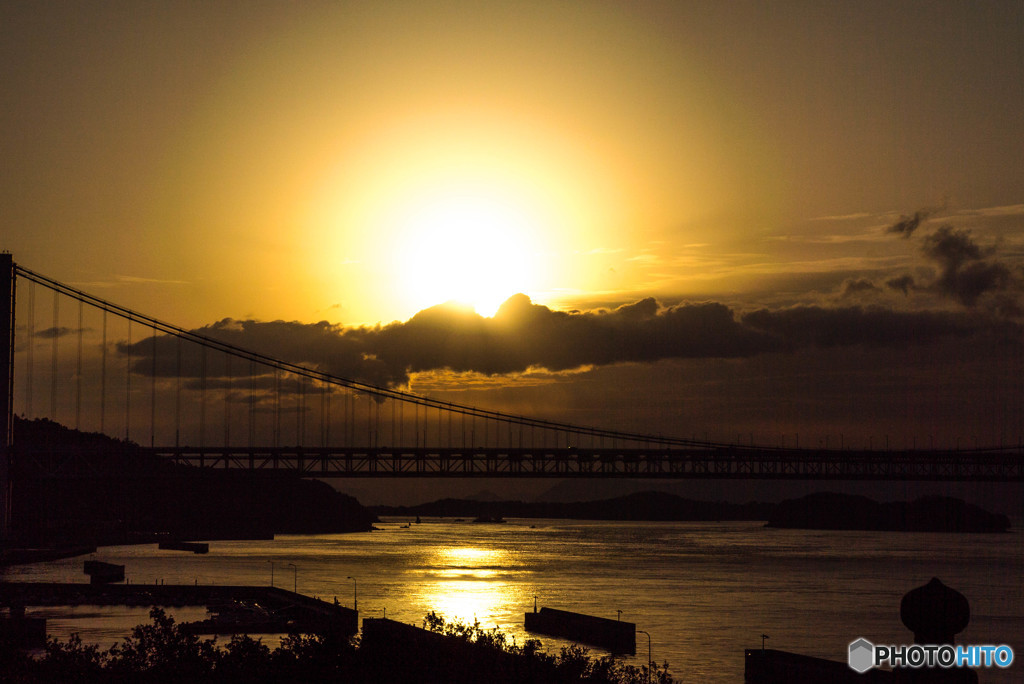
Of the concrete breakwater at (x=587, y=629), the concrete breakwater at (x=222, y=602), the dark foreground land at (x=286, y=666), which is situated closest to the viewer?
the dark foreground land at (x=286, y=666)

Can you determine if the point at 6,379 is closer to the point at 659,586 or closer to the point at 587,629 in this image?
the point at 587,629

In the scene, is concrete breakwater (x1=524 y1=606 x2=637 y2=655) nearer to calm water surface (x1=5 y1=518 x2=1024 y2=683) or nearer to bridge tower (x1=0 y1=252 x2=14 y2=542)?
calm water surface (x1=5 y1=518 x2=1024 y2=683)

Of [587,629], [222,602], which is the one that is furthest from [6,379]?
[587,629]

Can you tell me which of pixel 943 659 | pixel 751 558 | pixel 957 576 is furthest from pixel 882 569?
pixel 943 659

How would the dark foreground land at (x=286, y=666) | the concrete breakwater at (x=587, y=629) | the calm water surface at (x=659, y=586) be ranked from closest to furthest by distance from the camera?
the dark foreground land at (x=286, y=666) < the concrete breakwater at (x=587, y=629) < the calm water surface at (x=659, y=586)

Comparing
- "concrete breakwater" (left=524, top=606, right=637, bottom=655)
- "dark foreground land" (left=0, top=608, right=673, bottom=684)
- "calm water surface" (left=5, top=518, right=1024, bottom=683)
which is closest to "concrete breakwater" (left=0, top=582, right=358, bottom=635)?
"calm water surface" (left=5, top=518, right=1024, bottom=683)

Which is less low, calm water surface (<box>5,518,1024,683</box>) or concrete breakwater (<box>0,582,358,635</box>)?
concrete breakwater (<box>0,582,358,635</box>)

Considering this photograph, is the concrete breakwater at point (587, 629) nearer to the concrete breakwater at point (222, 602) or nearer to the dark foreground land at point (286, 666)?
the concrete breakwater at point (222, 602)

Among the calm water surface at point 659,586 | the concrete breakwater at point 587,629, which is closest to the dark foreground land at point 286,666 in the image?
the calm water surface at point 659,586

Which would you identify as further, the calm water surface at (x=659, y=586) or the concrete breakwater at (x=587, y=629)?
the calm water surface at (x=659, y=586)
